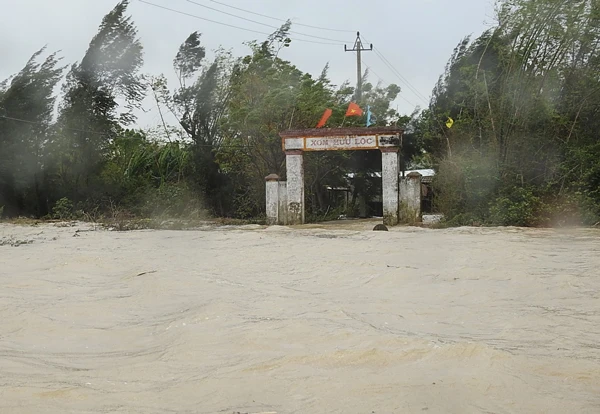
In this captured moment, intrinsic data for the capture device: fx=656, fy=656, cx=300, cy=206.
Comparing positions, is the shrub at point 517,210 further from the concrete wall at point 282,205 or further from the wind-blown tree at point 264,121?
the wind-blown tree at point 264,121

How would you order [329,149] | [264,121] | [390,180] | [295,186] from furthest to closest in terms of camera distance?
[264,121], [295,186], [329,149], [390,180]

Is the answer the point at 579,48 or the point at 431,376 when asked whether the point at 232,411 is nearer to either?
the point at 431,376

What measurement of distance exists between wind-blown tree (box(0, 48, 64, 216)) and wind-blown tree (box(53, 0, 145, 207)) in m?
0.67

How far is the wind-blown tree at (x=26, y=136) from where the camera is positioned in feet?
87.1

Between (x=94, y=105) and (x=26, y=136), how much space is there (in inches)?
119

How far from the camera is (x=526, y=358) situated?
4738mm

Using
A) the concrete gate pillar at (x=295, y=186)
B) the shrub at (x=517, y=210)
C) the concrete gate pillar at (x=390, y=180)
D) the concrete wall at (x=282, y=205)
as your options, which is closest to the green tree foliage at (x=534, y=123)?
the shrub at (x=517, y=210)

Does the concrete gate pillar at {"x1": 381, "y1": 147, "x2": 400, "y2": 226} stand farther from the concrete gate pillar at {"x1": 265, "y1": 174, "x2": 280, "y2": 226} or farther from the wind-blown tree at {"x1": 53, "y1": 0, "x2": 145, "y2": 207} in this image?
the wind-blown tree at {"x1": 53, "y1": 0, "x2": 145, "y2": 207}

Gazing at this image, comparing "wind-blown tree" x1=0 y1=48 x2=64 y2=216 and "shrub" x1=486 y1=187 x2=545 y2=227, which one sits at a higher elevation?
"wind-blown tree" x1=0 y1=48 x2=64 y2=216

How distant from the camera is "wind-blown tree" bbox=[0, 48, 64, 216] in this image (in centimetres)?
2656

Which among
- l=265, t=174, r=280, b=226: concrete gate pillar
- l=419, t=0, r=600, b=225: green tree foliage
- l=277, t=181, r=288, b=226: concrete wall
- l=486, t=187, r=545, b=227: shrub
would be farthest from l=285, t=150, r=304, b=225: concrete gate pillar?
l=486, t=187, r=545, b=227: shrub

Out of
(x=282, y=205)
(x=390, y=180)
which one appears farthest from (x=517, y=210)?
(x=282, y=205)

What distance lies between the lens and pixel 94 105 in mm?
27781

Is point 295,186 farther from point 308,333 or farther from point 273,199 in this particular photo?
point 308,333
